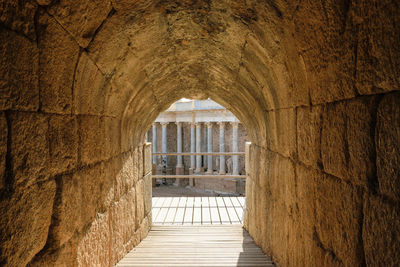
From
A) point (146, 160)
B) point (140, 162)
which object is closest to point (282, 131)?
point (140, 162)

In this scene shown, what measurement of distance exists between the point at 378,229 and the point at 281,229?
1.80m

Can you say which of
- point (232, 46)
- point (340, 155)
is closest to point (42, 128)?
point (340, 155)

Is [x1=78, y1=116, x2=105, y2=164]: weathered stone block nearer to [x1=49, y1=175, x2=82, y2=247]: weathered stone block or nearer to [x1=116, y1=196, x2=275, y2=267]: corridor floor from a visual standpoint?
[x1=49, y1=175, x2=82, y2=247]: weathered stone block

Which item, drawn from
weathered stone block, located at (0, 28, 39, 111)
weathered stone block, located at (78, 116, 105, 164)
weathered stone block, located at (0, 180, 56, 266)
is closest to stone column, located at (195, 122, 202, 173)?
weathered stone block, located at (78, 116, 105, 164)

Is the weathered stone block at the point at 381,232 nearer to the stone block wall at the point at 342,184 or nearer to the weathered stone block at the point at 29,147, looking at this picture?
the stone block wall at the point at 342,184

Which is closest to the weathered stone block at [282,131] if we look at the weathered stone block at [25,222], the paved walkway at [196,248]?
the paved walkway at [196,248]

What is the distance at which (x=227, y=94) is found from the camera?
14.6 feet

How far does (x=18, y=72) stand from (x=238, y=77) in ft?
8.23

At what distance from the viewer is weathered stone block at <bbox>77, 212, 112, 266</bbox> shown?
2.15 m

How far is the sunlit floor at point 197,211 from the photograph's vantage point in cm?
566

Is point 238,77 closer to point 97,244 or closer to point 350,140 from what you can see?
point 350,140

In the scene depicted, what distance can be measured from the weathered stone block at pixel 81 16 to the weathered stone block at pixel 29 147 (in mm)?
523

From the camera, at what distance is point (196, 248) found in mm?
4098

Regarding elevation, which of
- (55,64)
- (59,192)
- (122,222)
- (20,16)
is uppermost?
(20,16)
